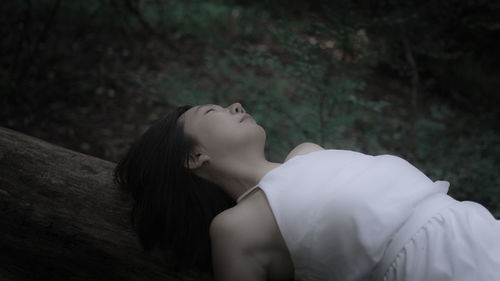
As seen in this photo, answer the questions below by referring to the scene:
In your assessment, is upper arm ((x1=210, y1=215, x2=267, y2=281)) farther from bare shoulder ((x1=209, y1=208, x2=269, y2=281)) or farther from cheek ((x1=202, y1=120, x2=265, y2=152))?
cheek ((x1=202, y1=120, x2=265, y2=152))

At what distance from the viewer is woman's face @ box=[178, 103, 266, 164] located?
1.90m

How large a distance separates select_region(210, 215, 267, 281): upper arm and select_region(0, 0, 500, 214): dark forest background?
152cm

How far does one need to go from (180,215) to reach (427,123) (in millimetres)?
3082

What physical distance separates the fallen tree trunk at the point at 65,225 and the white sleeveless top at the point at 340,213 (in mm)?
476

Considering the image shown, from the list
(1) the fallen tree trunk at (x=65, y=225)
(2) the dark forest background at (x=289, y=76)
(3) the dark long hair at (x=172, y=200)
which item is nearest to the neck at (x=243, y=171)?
(3) the dark long hair at (x=172, y=200)

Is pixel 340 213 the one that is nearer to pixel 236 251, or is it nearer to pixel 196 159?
pixel 236 251

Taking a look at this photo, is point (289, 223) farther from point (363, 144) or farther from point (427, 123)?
point (427, 123)

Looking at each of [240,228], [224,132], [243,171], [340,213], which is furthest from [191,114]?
[340,213]

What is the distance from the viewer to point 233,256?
5.56 ft

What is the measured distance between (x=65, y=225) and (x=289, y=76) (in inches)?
108

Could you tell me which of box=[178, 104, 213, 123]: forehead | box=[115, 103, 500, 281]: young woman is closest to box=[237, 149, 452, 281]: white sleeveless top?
box=[115, 103, 500, 281]: young woman

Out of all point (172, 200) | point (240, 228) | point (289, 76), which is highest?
point (240, 228)

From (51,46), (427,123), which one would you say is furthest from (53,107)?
(427,123)

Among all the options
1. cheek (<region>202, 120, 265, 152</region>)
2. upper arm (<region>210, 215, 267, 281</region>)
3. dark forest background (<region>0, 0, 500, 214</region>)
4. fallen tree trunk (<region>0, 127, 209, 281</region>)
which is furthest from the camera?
dark forest background (<region>0, 0, 500, 214</region>)
